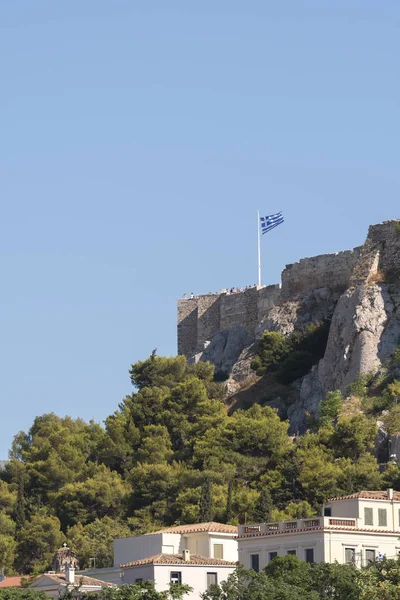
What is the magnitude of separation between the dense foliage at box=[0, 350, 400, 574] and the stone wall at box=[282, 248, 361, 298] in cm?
495

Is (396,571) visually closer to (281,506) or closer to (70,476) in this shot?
(281,506)

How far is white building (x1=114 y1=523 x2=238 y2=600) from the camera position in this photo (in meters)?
62.3

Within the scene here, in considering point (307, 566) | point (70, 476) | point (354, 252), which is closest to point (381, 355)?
point (354, 252)

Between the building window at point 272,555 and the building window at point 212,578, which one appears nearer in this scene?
the building window at point 272,555

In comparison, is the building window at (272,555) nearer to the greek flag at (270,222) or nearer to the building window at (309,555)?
the building window at (309,555)

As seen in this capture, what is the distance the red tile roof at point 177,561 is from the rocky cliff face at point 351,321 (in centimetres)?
2658

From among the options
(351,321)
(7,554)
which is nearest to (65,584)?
(7,554)

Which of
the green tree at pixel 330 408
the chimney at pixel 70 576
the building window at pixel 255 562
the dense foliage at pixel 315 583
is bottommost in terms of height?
the dense foliage at pixel 315 583

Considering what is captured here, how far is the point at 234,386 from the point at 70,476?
497 inches

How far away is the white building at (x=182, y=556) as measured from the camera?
62281 millimetres

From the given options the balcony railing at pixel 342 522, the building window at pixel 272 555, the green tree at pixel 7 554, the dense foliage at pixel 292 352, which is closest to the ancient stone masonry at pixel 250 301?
the dense foliage at pixel 292 352

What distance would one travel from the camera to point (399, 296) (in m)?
91.6

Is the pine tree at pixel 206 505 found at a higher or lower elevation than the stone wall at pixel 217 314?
lower

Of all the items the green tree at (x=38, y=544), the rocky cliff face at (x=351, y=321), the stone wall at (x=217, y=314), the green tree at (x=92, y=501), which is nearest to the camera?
the green tree at (x=38, y=544)
